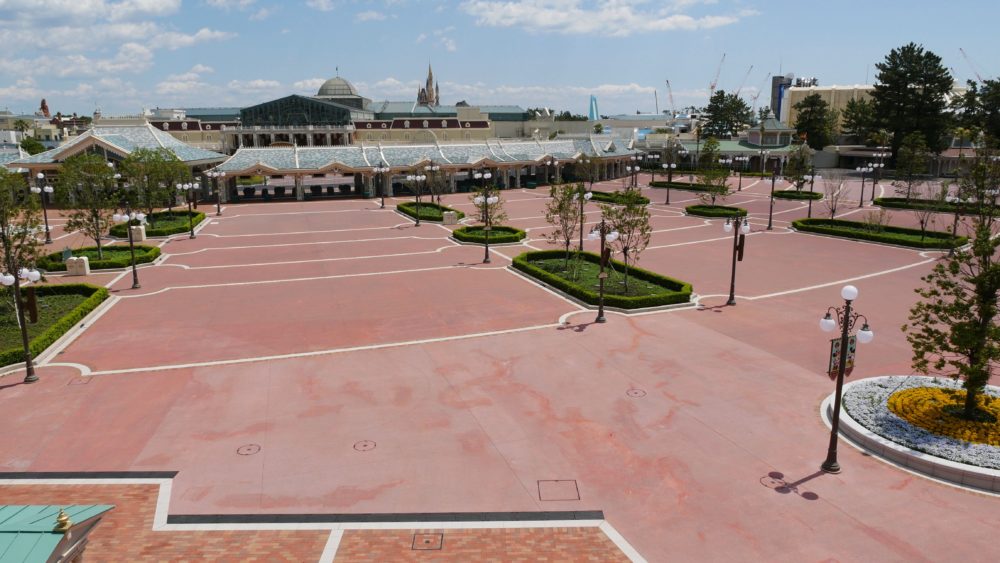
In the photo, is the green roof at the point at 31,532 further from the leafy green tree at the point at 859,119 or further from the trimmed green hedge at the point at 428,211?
the leafy green tree at the point at 859,119

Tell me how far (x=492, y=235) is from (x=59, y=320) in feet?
83.4

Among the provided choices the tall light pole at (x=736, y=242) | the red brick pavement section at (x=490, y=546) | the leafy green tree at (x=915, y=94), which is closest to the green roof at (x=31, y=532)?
the red brick pavement section at (x=490, y=546)

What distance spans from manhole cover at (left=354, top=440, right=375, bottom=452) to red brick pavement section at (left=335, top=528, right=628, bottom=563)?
314cm

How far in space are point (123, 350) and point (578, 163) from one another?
6624 cm

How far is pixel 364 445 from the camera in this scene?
51.2 feet

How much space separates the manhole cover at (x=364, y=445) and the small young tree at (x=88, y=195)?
29.0 m

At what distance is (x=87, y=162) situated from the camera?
42.1 m

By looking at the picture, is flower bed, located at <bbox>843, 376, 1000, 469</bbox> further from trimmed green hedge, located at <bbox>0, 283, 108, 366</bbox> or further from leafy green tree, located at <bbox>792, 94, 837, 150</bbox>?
leafy green tree, located at <bbox>792, 94, 837, 150</bbox>

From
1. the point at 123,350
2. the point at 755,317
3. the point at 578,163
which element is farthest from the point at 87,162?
the point at 578,163

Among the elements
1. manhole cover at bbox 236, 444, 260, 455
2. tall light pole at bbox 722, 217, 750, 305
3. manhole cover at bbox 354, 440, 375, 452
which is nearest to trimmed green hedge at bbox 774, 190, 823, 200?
tall light pole at bbox 722, 217, 750, 305

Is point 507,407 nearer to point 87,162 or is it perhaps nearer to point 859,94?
point 87,162

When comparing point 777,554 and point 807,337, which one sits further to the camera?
point 807,337

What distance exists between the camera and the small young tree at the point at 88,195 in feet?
120

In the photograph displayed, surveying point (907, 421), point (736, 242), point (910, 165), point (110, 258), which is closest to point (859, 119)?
point (910, 165)
